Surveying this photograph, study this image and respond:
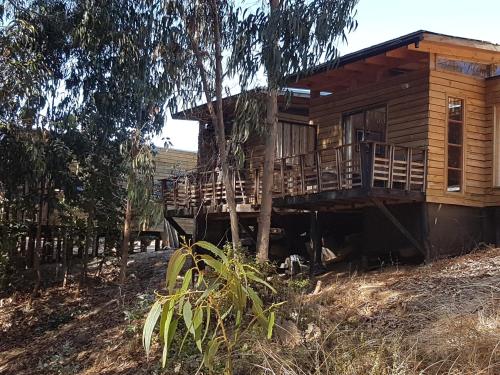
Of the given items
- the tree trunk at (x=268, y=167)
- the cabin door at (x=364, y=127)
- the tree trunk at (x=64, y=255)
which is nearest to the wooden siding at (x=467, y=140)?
the cabin door at (x=364, y=127)

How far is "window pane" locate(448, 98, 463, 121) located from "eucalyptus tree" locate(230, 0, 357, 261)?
12.7 ft

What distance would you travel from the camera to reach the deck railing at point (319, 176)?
11641 mm

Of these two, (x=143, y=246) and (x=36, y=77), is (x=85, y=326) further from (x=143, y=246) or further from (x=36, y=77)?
(x=143, y=246)

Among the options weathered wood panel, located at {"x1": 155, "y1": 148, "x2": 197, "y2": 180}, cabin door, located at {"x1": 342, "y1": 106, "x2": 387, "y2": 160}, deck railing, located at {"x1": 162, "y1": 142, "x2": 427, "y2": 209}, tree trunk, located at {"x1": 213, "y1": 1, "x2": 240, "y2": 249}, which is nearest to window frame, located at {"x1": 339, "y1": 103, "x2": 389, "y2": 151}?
cabin door, located at {"x1": 342, "y1": 106, "x2": 387, "y2": 160}

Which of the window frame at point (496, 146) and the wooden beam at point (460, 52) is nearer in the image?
the wooden beam at point (460, 52)

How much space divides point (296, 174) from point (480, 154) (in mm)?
4023

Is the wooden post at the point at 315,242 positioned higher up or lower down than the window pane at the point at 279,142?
lower down

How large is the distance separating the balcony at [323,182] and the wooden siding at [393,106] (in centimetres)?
37

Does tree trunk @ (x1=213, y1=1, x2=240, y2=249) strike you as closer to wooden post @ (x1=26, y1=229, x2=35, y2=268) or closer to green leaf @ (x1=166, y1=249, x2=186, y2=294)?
green leaf @ (x1=166, y1=249, x2=186, y2=294)

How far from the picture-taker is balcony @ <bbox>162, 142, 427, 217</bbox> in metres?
11.6

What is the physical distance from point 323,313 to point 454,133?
5.75 m

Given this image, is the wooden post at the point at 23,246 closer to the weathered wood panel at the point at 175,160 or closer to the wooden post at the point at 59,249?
the wooden post at the point at 59,249

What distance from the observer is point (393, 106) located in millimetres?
13398

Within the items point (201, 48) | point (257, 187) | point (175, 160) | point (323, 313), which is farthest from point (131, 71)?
point (175, 160)
